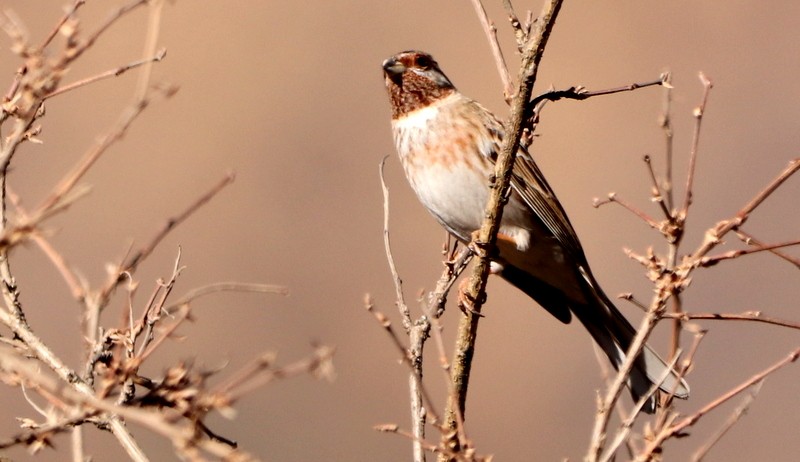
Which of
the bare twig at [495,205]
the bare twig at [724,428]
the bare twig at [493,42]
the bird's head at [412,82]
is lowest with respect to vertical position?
the bare twig at [724,428]

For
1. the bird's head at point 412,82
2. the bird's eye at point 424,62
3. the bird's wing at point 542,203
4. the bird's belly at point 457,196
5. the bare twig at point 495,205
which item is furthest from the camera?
the bird's eye at point 424,62

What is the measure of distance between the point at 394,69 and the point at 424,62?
178mm

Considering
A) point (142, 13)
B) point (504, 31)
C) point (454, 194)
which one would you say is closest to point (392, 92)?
point (454, 194)

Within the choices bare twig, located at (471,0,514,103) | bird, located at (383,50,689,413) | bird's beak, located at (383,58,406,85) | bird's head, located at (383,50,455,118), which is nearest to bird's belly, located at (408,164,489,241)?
bird, located at (383,50,689,413)

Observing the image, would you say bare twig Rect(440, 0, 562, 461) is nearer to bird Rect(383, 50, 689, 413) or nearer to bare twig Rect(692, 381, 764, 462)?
bare twig Rect(692, 381, 764, 462)

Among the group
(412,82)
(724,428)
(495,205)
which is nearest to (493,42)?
(495,205)

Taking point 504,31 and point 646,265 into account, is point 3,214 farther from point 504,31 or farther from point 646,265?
point 504,31

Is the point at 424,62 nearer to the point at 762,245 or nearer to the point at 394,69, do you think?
the point at 394,69

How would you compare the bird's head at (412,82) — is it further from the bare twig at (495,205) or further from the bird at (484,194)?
the bare twig at (495,205)

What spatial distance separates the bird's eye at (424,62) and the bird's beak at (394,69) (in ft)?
0.29

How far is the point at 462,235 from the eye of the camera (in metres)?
4.89

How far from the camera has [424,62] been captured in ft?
17.3

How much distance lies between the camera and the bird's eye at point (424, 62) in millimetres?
5242

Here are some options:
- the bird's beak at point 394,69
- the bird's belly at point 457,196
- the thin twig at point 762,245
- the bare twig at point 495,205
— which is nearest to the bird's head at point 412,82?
the bird's beak at point 394,69
